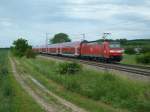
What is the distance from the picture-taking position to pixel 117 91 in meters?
20.9

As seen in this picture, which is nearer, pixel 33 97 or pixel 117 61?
pixel 33 97

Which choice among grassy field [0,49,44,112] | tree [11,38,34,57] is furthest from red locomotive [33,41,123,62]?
grassy field [0,49,44,112]

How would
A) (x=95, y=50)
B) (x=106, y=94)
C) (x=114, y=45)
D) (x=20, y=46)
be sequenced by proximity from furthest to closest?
1. (x=20, y=46)
2. (x=95, y=50)
3. (x=114, y=45)
4. (x=106, y=94)

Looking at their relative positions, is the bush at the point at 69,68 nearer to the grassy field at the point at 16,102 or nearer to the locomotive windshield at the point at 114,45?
the grassy field at the point at 16,102

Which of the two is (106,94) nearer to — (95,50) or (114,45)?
(114,45)

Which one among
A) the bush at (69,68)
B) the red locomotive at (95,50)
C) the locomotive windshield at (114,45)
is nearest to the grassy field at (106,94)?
the bush at (69,68)

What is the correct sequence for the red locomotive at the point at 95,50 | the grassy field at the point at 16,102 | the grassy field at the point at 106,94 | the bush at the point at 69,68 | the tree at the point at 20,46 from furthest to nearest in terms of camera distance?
the tree at the point at 20,46 < the red locomotive at the point at 95,50 < the bush at the point at 69,68 < the grassy field at the point at 106,94 < the grassy field at the point at 16,102

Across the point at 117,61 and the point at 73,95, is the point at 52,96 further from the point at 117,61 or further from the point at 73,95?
the point at 117,61

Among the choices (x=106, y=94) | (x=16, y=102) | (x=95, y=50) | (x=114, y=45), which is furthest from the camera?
(x=95, y=50)

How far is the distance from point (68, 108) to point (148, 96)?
10.9 ft

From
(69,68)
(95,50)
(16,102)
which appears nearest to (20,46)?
(95,50)

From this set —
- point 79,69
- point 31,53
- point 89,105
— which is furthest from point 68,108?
point 31,53

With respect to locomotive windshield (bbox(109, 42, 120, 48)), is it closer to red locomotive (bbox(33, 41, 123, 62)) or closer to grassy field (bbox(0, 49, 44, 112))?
red locomotive (bbox(33, 41, 123, 62))

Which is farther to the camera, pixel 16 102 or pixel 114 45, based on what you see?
pixel 114 45
